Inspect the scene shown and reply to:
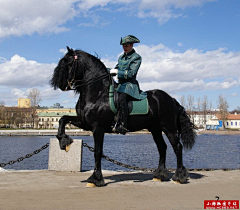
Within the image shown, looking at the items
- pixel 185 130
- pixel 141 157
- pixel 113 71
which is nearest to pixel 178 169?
pixel 185 130

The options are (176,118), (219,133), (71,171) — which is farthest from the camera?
(219,133)

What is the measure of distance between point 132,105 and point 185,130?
6.89 feet

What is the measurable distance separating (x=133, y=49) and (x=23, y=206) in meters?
5.15

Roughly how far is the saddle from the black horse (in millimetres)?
114

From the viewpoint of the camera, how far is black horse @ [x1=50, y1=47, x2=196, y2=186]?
8422 millimetres

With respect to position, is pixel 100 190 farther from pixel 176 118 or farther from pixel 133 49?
pixel 133 49

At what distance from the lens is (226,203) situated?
636cm

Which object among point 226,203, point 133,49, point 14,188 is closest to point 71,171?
point 14,188

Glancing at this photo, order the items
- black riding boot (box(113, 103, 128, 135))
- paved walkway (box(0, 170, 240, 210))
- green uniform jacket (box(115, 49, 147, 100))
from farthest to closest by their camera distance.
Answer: green uniform jacket (box(115, 49, 147, 100)), black riding boot (box(113, 103, 128, 135)), paved walkway (box(0, 170, 240, 210))

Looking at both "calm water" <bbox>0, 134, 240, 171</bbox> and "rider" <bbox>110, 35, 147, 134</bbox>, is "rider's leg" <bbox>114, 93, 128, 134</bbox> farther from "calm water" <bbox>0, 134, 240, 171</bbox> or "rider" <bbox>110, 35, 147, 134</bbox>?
"calm water" <bbox>0, 134, 240, 171</bbox>

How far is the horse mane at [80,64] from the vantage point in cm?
848

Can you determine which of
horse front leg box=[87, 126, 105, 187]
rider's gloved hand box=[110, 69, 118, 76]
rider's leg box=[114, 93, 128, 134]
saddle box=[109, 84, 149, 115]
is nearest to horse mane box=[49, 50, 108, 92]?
rider's gloved hand box=[110, 69, 118, 76]

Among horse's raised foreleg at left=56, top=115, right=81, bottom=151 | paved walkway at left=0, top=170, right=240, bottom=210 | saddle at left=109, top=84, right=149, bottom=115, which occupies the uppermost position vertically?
saddle at left=109, top=84, right=149, bottom=115

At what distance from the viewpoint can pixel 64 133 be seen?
846 cm
